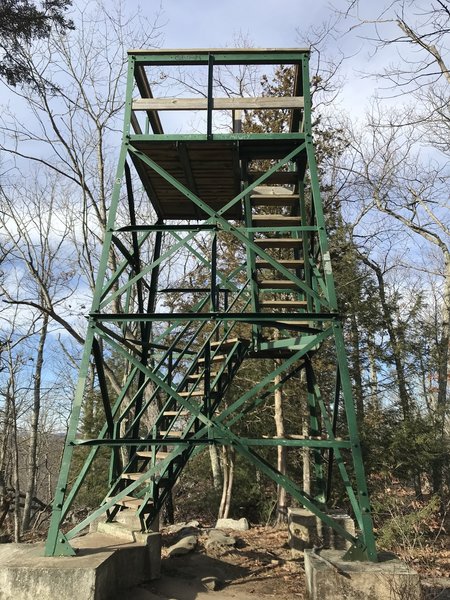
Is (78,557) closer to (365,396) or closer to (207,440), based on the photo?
(207,440)

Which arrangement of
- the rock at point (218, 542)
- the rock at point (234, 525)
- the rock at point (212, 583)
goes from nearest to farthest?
the rock at point (212, 583) → the rock at point (218, 542) → the rock at point (234, 525)

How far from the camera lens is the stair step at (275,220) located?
6.84m

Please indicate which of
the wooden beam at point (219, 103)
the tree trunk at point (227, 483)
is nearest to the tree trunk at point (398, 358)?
the tree trunk at point (227, 483)

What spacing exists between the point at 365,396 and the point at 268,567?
10045mm

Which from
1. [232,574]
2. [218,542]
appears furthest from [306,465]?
[232,574]

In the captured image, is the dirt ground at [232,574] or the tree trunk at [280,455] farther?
the tree trunk at [280,455]

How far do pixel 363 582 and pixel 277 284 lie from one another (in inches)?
156

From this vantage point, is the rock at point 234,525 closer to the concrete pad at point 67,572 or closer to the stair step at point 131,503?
the stair step at point 131,503

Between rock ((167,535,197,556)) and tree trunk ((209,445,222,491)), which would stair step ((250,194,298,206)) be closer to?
rock ((167,535,197,556))

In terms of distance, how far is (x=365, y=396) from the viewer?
16172 millimetres

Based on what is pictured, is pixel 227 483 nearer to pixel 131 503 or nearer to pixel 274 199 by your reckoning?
pixel 131 503

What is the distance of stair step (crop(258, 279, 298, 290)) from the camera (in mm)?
7074

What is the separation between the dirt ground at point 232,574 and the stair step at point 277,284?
4043 millimetres

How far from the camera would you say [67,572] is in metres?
4.50
